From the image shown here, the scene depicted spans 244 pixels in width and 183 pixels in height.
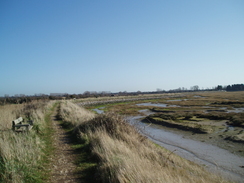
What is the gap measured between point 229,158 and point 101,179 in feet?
27.7

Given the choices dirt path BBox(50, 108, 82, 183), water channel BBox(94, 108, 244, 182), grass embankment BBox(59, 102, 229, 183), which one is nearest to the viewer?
grass embankment BBox(59, 102, 229, 183)

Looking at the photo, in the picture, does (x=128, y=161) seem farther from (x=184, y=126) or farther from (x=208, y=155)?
(x=184, y=126)

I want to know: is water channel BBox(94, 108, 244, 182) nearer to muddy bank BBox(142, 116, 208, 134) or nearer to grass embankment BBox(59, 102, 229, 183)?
grass embankment BBox(59, 102, 229, 183)

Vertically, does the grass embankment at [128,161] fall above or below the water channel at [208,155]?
above

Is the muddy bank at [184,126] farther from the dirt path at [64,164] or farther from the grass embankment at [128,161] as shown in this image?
the dirt path at [64,164]

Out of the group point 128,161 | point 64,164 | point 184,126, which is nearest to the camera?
point 128,161

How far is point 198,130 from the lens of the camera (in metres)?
16.1

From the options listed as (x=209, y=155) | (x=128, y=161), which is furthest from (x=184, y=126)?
(x=128, y=161)

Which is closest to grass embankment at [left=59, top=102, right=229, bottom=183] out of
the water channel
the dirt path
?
the dirt path

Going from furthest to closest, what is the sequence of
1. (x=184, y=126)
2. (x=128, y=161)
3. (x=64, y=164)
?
1. (x=184, y=126)
2. (x=64, y=164)
3. (x=128, y=161)

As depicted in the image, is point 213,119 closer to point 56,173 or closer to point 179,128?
point 179,128

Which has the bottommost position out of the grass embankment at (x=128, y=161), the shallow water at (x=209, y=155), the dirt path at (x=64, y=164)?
the shallow water at (x=209, y=155)

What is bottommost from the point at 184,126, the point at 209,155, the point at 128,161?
the point at 209,155

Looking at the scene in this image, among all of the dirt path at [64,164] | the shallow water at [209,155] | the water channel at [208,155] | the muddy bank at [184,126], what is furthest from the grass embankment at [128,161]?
the muddy bank at [184,126]
